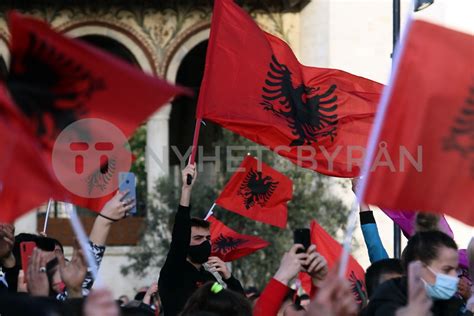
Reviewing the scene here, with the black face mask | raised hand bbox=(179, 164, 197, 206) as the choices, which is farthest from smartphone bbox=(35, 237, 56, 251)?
the black face mask

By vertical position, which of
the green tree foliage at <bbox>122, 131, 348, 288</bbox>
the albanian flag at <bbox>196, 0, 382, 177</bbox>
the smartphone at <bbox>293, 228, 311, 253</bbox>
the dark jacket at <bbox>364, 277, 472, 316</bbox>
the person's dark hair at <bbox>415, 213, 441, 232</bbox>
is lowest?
the green tree foliage at <bbox>122, 131, 348, 288</bbox>

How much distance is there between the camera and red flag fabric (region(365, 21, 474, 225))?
5.84 m

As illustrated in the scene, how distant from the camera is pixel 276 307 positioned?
6.02 meters

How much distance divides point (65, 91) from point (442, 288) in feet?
6.27

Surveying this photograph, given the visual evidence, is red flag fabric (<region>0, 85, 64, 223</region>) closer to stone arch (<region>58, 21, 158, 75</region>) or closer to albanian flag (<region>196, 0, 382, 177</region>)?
albanian flag (<region>196, 0, 382, 177</region>)

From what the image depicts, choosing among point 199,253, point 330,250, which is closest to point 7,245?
point 199,253

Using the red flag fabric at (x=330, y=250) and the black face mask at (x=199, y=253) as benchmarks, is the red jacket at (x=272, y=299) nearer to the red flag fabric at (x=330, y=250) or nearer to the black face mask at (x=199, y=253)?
the black face mask at (x=199, y=253)

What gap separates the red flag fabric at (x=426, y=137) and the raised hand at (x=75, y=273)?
1312 millimetres

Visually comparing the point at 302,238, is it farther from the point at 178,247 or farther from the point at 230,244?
the point at 230,244

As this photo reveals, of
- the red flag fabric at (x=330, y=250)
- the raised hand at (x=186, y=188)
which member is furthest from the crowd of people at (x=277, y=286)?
the red flag fabric at (x=330, y=250)

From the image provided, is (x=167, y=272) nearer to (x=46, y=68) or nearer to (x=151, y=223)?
(x=46, y=68)

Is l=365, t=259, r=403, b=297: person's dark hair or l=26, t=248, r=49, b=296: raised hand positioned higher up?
l=26, t=248, r=49, b=296: raised hand

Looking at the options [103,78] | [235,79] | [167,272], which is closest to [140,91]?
[103,78]

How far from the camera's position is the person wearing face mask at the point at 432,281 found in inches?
235
